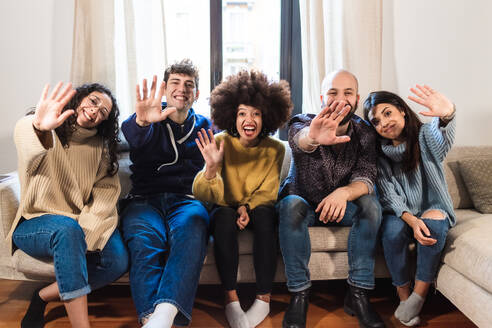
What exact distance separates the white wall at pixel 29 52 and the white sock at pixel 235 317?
1747 millimetres

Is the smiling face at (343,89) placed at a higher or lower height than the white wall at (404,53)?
lower

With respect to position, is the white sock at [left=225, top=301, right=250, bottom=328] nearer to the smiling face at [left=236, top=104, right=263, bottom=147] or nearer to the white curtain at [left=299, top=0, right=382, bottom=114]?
the smiling face at [left=236, top=104, right=263, bottom=147]

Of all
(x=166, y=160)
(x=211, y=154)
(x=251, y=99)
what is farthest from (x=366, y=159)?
(x=166, y=160)

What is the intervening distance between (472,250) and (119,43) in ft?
6.93

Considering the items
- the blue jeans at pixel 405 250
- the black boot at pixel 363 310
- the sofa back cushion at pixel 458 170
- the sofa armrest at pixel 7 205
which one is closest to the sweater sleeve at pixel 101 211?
the sofa armrest at pixel 7 205

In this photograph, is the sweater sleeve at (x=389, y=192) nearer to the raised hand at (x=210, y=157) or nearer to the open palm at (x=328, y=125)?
the open palm at (x=328, y=125)

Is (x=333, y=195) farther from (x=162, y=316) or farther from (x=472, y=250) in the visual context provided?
(x=162, y=316)

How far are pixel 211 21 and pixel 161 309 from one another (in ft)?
6.28

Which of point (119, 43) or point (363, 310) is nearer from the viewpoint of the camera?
point (363, 310)

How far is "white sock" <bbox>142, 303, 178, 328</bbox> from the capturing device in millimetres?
1374

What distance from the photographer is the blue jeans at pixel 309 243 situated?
5.42 feet

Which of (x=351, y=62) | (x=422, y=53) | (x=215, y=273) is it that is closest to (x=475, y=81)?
(x=422, y=53)

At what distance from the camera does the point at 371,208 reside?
1.69m

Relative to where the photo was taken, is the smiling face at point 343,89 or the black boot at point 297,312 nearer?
the black boot at point 297,312
